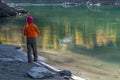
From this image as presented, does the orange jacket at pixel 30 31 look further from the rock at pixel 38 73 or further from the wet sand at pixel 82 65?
the rock at pixel 38 73

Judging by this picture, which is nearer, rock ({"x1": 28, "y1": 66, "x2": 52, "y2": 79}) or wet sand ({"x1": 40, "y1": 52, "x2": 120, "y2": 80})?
rock ({"x1": 28, "y1": 66, "x2": 52, "y2": 79})

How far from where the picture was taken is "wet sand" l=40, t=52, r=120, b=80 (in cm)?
1719

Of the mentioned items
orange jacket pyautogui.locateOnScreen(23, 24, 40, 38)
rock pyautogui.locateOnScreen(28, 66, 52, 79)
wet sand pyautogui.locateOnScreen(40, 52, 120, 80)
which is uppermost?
orange jacket pyautogui.locateOnScreen(23, 24, 40, 38)

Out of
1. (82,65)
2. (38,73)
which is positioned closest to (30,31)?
(38,73)

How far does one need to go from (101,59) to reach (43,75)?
30.2ft

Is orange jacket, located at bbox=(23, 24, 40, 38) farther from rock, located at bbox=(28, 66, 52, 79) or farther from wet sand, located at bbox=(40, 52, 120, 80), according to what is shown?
rock, located at bbox=(28, 66, 52, 79)

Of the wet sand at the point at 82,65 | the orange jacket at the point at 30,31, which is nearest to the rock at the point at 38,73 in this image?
the orange jacket at the point at 30,31

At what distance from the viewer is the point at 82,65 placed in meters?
20.0

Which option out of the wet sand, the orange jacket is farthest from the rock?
the wet sand

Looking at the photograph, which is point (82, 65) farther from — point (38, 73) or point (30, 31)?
point (38, 73)

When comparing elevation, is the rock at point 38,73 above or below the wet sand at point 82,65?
above

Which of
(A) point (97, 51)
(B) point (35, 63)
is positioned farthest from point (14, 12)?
(B) point (35, 63)

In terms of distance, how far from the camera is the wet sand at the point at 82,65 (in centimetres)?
1719

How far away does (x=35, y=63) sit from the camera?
17.1m
